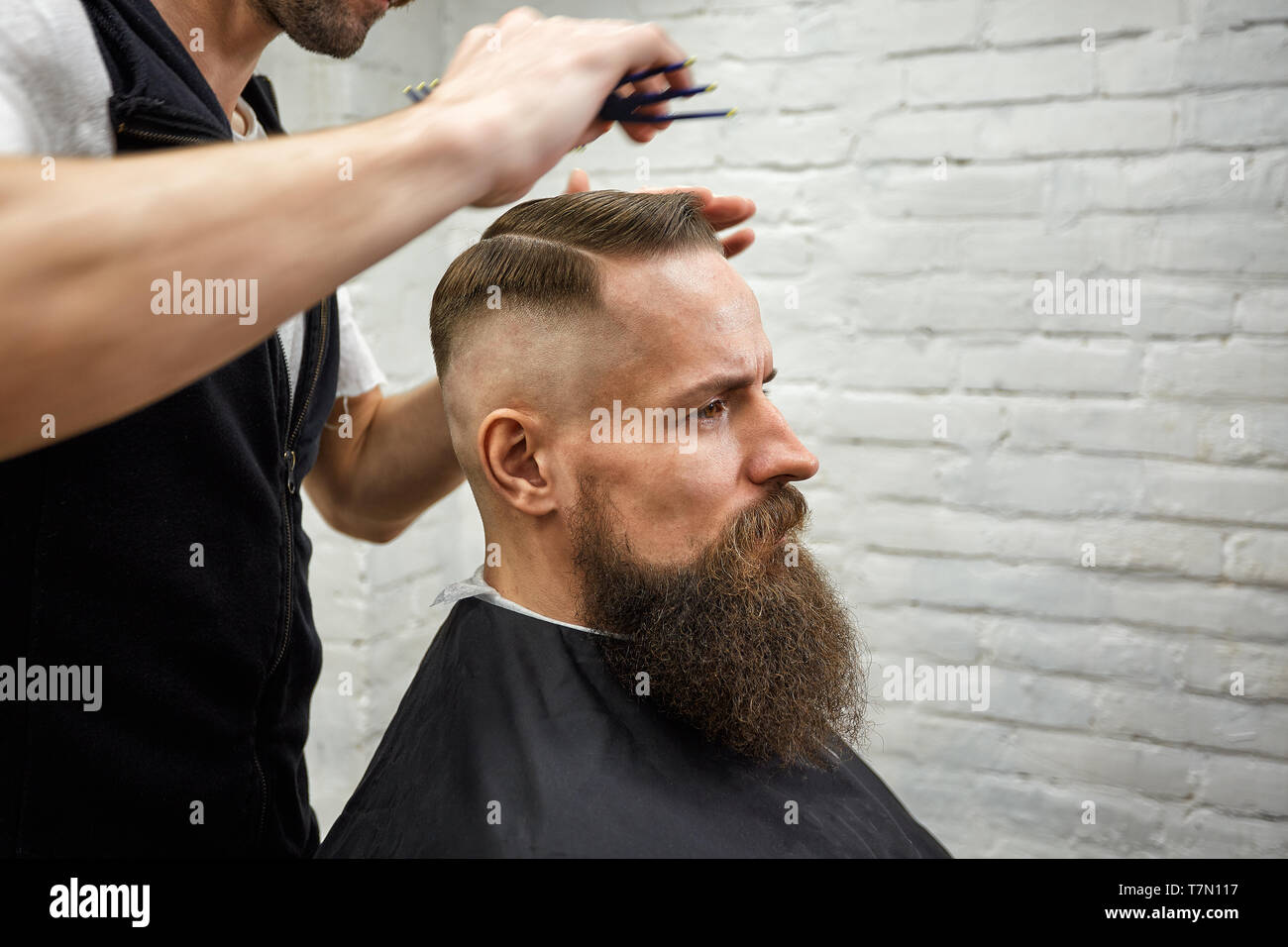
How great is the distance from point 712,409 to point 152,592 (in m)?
0.66

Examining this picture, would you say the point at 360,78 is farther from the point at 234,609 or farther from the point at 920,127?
the point at 234,609

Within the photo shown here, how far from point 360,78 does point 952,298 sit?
1321mm

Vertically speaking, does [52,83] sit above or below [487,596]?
above

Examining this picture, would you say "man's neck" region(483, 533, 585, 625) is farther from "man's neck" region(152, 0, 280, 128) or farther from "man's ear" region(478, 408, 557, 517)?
"man's neck" region(152, 0, 280, 128)

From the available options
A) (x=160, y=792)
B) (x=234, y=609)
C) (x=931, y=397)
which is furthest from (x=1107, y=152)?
(x=160, y=792)

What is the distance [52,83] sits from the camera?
2.99 ft

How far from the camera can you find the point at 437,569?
7.88ft

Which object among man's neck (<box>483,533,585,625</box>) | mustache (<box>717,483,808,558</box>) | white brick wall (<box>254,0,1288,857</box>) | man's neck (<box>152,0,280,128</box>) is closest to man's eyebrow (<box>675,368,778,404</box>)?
mustache (<box>717,483,808,558</box>)

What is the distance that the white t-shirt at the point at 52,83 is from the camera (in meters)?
0.87

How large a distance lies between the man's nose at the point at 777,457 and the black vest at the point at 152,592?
0.58 m

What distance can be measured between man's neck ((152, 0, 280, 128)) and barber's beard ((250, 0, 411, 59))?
28mm

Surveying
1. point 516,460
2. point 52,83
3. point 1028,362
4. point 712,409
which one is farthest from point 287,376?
point 1028,362

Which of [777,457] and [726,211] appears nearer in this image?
[777,457]

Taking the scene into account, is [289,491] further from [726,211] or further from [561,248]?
[726,211]
